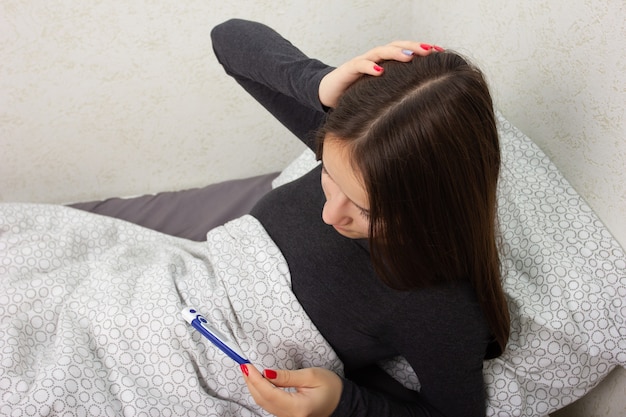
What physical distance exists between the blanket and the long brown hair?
0.76ft

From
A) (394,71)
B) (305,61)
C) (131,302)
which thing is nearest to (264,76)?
(305,61)

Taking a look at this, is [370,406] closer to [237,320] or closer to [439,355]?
[439,355]

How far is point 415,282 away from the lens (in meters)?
0.74

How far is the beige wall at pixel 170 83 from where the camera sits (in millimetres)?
1056

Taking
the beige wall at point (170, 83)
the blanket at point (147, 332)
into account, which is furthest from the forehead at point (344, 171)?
the beige wall at point (170, 83)

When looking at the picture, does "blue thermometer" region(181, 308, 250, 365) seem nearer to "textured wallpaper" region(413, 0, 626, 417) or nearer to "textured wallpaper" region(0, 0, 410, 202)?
"textured wallpaper" region(413, 0, 626, 417)

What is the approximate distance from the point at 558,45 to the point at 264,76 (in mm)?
480

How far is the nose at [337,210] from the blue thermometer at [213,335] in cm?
23

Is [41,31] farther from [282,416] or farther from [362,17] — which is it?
[282,416]

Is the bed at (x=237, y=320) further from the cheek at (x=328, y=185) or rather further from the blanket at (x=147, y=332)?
the cheek at (x=328, y=185)

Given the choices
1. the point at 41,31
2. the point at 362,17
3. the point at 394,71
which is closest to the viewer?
the point at 394,71

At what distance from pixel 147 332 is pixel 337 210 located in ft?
1.24

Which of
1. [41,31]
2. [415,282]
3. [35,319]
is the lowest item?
[35,319]

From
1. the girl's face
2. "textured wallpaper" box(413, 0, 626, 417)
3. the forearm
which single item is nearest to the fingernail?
the forearm
